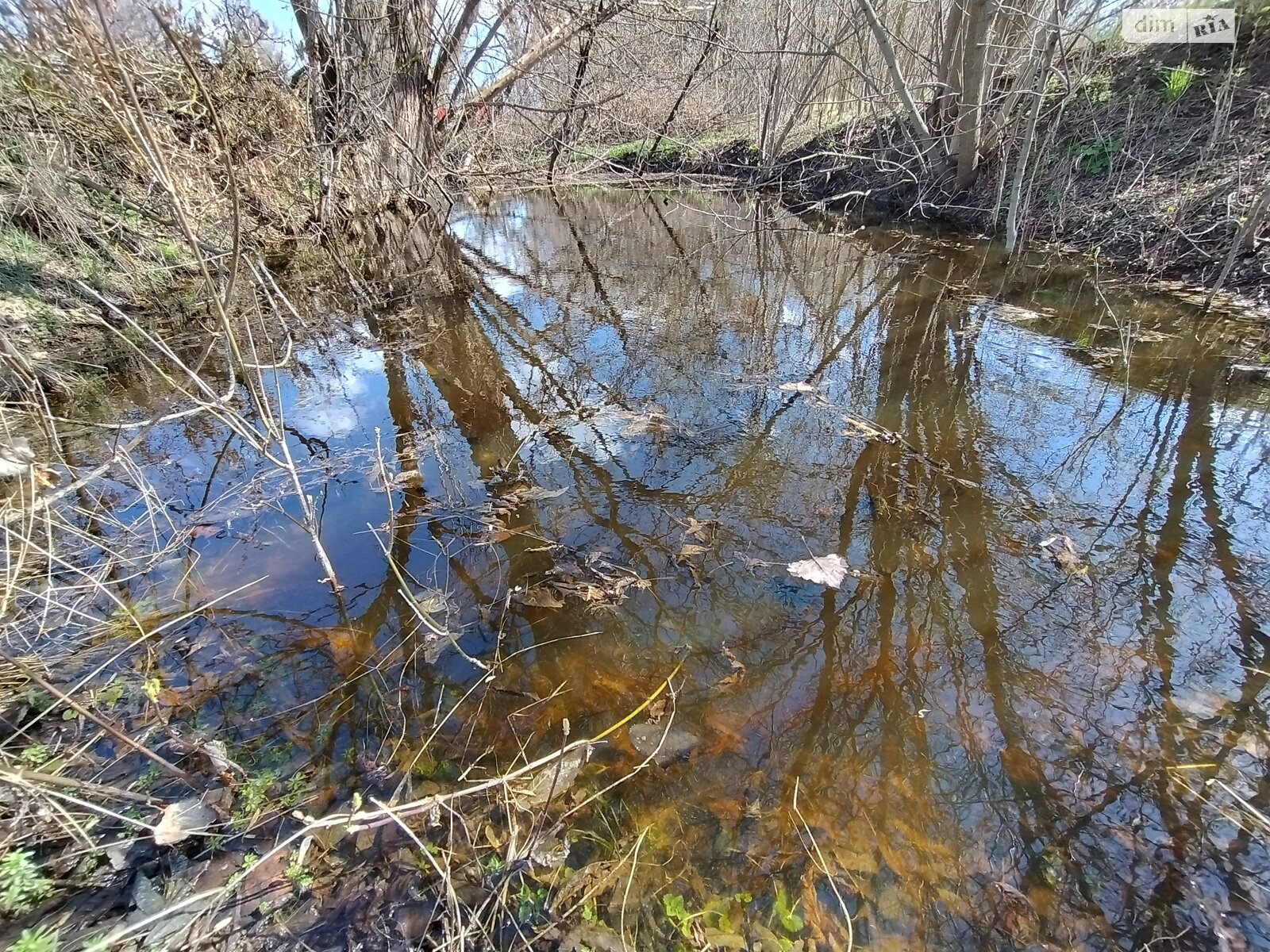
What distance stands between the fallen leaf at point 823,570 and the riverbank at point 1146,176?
5181 mm

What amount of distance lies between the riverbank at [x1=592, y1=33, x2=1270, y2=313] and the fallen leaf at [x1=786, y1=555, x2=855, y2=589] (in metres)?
5.18

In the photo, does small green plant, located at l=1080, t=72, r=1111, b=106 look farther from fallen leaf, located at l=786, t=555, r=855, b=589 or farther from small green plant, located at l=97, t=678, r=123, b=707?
small green plant, located at l=97, t=678, r=123, b=707

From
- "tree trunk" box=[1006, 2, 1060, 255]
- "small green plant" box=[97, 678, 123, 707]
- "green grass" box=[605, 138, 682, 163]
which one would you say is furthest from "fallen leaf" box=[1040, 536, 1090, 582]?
"green grass" box=[605, 138, 682, 163]

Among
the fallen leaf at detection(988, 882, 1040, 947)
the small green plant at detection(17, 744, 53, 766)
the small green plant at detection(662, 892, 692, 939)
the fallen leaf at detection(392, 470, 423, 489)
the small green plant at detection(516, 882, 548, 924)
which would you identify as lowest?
the fallen leaf at detection(988, 882, 1040, 947)

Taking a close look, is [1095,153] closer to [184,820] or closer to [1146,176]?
[1146,176]

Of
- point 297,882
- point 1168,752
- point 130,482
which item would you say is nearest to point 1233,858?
point 1168,752

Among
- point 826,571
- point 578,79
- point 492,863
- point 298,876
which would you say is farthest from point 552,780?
point 578,79

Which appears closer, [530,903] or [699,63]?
[530,903]

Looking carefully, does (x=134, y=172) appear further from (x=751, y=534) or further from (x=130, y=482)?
(x=751, y=534)

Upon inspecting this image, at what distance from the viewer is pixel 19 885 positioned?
152cm

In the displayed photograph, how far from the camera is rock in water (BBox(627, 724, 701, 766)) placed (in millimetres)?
2066

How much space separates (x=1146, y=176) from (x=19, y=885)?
36.6 ft

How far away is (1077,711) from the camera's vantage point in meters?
2.13

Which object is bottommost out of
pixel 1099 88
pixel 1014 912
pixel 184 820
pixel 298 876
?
pixel 1014 912
